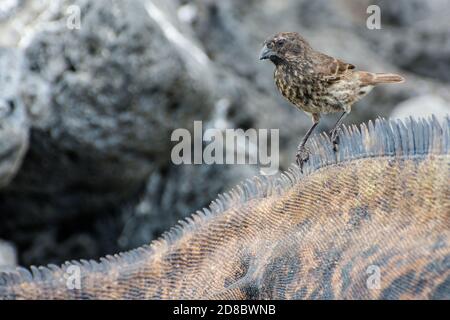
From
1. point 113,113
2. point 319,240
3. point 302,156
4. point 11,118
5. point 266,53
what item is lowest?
point 319,240

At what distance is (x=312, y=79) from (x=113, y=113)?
1877 millimetres

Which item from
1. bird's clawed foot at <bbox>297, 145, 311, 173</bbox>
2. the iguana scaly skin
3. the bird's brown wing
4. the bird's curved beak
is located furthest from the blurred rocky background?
bird's clawed foot at <bbox>297, 145, 311, 173</bbox>

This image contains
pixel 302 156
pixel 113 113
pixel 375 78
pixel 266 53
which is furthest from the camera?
pixel 113 113

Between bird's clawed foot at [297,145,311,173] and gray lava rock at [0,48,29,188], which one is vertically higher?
gray lava rock at [0,48,29,188]

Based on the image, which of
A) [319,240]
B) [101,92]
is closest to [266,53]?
[101,92]

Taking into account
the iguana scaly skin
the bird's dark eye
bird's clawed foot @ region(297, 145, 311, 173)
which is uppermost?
the bird's dark eye

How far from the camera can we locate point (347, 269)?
3822mm

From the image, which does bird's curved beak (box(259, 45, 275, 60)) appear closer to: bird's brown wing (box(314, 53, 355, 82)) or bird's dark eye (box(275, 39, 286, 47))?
bird's dark eye (box(275, 39, 286, 47))

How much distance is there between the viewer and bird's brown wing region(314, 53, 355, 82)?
605 cm

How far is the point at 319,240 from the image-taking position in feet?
13.4

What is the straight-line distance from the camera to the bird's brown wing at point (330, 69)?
238 inches

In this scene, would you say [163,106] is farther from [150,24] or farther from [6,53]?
[6,53]

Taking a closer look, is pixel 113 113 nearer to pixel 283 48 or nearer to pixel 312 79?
pixel 283 48

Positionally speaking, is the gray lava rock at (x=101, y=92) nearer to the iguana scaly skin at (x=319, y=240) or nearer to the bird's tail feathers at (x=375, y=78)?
the bird's tail feathers at (x=375, y=78)
